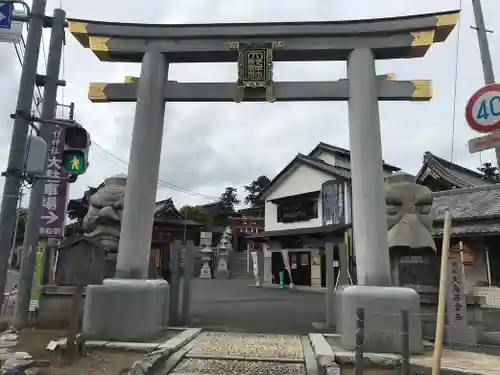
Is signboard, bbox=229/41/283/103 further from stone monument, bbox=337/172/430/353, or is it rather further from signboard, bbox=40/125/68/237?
signboard, bbox=40/125/68/237

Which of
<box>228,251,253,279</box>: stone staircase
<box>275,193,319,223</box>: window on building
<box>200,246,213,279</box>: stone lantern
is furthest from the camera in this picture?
<box>228,251,253,279</box>: stone staircase

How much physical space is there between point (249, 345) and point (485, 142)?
553cm

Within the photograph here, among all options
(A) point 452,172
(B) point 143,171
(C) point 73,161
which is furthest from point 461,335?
(A) point 452,172

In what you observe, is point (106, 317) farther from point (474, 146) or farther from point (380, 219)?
point (474, 146)

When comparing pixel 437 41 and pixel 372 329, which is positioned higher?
pixel 437 41

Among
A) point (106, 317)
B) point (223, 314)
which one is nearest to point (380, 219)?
point (106, 317)

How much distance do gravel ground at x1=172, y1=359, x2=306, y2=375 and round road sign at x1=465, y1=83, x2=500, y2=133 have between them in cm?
435

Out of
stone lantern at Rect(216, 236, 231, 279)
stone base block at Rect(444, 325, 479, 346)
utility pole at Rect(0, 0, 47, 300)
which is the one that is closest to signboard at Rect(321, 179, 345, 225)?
stone lantern at Rect(216, 236, 231, 279)

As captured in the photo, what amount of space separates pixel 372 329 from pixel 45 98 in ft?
25.7

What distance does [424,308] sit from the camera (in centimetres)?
888

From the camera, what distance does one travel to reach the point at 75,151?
662cm

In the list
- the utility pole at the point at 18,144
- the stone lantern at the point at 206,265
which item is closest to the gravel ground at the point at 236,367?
the utility pole at the point at 18,144

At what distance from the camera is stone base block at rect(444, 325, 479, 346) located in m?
8.63

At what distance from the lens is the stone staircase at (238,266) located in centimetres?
4141
